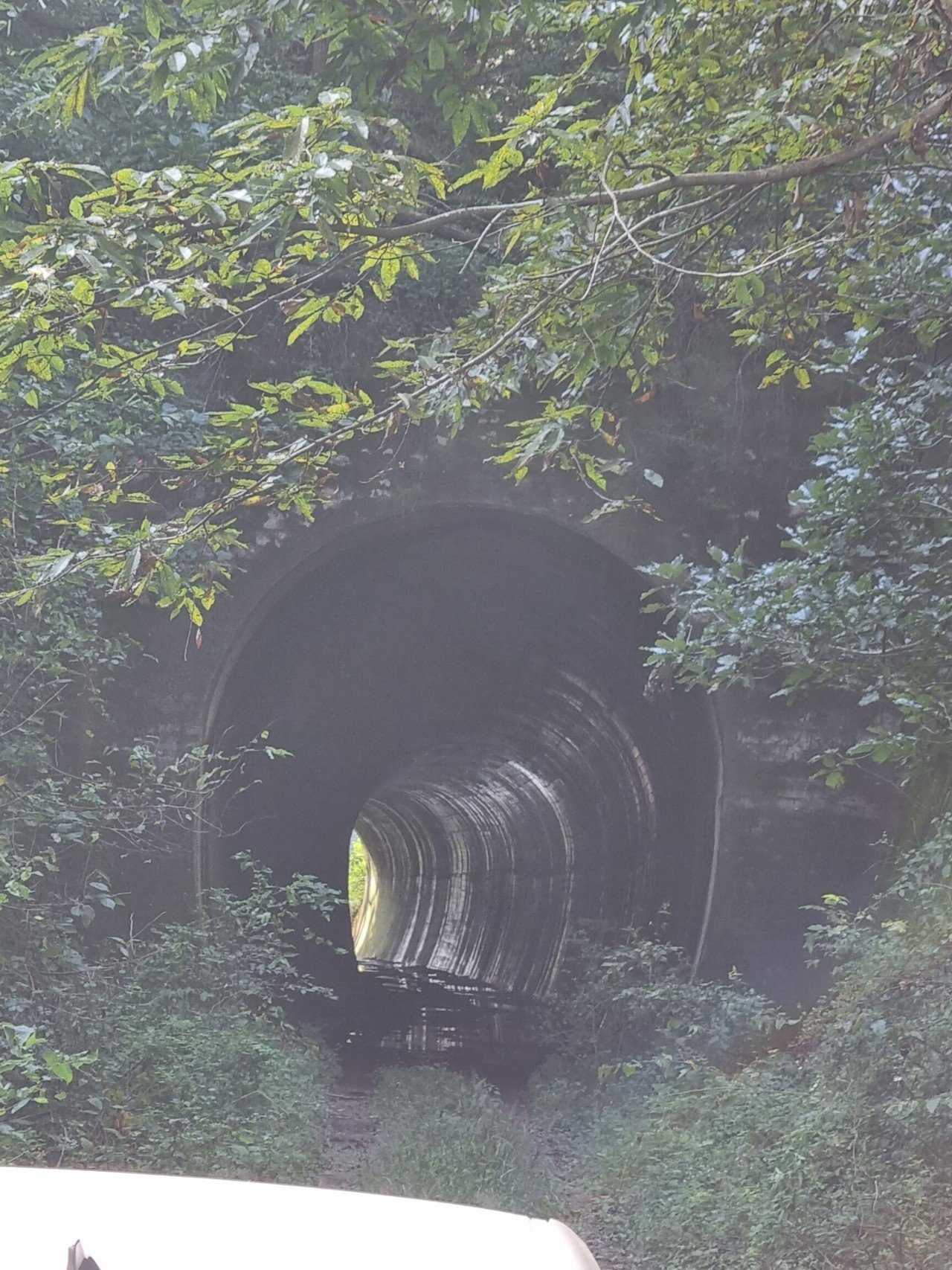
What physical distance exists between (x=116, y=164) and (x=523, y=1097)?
7349 mm

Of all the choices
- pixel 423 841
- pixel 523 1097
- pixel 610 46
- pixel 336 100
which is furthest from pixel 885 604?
pixel 423 841

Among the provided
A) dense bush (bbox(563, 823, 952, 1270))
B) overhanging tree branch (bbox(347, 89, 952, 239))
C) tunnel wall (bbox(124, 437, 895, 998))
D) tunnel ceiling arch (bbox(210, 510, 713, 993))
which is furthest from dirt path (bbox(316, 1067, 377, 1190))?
overhanging tree branch (bbox(347, 89, 952, 239))

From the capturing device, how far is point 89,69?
12.2 ft

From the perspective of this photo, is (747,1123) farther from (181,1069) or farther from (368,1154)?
(181,1069)

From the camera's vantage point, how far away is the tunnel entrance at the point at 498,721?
31.6ft

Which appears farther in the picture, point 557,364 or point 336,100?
point 557,364

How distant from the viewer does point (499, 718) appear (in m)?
14.7

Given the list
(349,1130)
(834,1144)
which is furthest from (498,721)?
(834,1144)

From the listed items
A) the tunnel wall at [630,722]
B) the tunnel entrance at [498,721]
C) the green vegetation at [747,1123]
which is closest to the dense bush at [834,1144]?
the green vegetation at [747,1123]

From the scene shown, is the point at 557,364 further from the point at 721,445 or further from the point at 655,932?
the point at 655,932

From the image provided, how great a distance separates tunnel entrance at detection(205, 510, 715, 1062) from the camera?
31.6ft

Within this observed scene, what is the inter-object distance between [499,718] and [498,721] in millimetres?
165

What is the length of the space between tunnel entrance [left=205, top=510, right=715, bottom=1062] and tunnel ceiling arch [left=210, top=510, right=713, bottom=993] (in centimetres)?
3

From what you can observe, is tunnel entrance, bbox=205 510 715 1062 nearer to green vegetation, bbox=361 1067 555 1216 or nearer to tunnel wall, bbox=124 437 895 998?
tunnel wall, bbox=124 437 895 998
